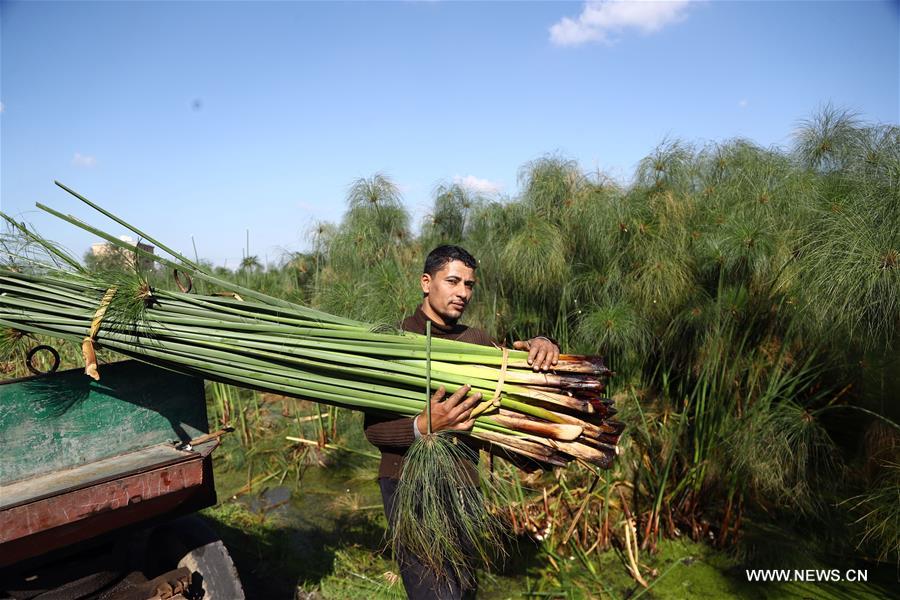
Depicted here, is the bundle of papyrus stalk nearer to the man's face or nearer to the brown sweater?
the brown sweater

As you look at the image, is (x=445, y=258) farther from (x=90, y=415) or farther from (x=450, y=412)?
(x=90, y=415)

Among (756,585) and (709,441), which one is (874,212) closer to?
(709,441)

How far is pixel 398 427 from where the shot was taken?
6.97 feet

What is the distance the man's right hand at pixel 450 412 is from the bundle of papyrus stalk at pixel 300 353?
51 mm

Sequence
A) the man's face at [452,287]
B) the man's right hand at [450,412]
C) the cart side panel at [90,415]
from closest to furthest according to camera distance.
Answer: the man's right hand at [450,412], the cart side panel at [90,415], the man's face at [452,287]

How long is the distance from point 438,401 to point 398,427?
21 centimetres

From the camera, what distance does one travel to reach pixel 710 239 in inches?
138

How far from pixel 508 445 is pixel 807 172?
9.94 ft

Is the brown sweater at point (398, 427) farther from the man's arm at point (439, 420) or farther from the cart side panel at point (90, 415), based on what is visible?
the cart side panel at point (90, 415)

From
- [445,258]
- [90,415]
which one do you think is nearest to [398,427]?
[445,258]

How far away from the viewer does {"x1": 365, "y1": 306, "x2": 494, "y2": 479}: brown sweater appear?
6.93ft

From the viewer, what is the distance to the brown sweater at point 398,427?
211 centimetres

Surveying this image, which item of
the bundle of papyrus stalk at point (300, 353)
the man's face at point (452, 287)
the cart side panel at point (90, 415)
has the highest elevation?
A: the man's face at point (452, 287)

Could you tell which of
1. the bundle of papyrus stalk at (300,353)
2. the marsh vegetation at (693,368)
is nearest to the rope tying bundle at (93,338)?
the bundle of papyrus stalk at (300,353)
